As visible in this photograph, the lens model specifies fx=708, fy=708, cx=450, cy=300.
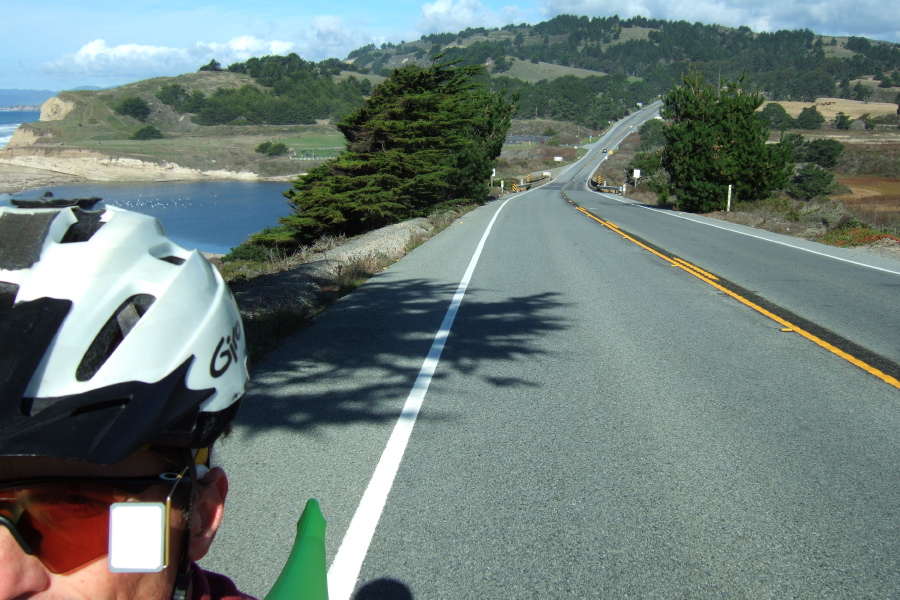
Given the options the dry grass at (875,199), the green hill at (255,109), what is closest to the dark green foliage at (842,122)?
the green hill at (255,109)

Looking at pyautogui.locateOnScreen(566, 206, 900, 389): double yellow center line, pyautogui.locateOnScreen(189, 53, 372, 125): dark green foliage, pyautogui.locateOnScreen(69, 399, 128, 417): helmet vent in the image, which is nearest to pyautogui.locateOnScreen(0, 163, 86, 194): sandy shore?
pyautogui.locateOnScreen(566, 206, 900, 389): double yellow center line

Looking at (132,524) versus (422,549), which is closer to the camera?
(132,524)

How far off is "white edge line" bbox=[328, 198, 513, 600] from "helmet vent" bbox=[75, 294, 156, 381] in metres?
2.19

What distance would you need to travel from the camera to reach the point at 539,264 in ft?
45.1

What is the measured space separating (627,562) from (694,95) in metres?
34.8

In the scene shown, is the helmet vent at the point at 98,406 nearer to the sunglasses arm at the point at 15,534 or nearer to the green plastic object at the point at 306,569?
the sunglasses arm at the point at 15,534

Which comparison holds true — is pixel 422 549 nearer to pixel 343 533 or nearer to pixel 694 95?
pixel 343 533

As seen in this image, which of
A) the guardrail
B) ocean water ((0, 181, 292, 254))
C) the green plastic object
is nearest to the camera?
the green plastic object

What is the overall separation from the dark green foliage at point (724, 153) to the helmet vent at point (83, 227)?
32222mm

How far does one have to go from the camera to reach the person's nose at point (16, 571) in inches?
40.3

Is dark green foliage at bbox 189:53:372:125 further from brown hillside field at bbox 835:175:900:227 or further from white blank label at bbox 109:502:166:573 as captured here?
white blank label at bbox 109:502:166:573

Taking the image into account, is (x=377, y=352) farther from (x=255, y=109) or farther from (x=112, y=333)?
(x=255, y=109)

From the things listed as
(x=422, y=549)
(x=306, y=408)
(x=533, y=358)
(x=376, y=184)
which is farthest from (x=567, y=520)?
(x=376, y=184)

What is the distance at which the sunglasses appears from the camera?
1.05 metres
